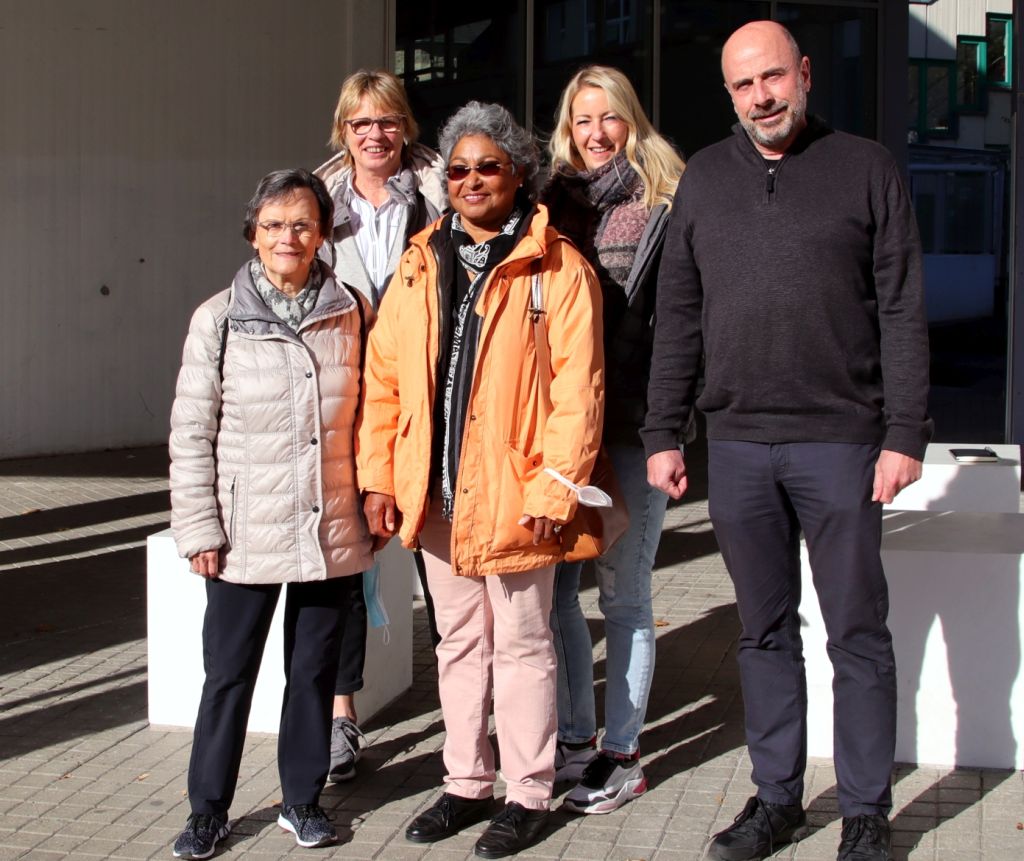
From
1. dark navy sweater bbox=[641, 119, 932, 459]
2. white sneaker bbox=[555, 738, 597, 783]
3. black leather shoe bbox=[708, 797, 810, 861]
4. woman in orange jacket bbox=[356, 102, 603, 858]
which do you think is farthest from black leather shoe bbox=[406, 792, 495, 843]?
dark navy sweater bbox=[641, 119, 932, 459]

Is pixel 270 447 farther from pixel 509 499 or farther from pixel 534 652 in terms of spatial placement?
pixel 534 652

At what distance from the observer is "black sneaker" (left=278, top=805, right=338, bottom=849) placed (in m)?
4.22

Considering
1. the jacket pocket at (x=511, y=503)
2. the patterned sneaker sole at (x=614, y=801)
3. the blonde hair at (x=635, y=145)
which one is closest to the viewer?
the jacket pocket at (x=511, y=503)

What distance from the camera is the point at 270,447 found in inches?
159

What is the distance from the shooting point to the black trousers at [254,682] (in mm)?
4129

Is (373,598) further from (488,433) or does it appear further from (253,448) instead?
(488,433)

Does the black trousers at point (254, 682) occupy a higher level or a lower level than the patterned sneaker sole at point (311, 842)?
higher

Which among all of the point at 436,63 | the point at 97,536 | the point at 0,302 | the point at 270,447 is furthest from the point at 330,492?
the point at 436,63

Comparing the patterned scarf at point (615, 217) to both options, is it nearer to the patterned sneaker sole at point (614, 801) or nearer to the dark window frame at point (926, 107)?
the patterned sneaker sole at point (614, 801)

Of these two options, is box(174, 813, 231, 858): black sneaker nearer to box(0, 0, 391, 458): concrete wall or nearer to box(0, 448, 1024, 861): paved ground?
box(0, 448, 1024, 861): paved ground

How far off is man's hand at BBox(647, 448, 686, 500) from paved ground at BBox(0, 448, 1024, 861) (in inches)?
39.1

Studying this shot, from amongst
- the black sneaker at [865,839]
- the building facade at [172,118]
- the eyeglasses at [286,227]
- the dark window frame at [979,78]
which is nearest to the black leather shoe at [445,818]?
the black sneaker at [865,839]

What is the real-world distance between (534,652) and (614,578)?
43cm

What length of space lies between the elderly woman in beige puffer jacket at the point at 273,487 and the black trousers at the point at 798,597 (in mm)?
1037
